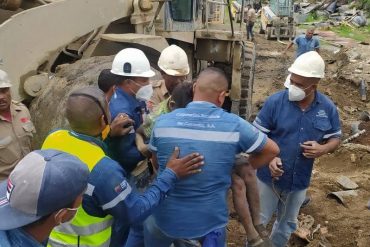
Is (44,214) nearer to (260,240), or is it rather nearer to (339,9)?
(260,240)

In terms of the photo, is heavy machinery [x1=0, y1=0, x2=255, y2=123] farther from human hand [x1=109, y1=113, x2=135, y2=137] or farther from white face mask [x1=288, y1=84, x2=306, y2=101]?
white face mask [x1=288, y1=84, x2=306, y2=101]

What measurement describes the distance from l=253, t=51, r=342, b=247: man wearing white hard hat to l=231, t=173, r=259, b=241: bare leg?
78 cm

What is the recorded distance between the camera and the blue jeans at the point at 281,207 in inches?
165

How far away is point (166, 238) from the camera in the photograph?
3.07 metres

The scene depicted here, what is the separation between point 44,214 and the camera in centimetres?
177

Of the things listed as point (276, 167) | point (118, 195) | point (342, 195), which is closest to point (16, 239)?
point (118, 195)

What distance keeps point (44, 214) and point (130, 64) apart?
2.32 meters

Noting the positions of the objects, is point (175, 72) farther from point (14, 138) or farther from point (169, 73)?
point (14, 138)

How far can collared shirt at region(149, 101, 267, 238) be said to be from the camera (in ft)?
9.12

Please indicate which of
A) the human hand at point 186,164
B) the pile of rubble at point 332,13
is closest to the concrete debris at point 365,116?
the human hand at point 186,164

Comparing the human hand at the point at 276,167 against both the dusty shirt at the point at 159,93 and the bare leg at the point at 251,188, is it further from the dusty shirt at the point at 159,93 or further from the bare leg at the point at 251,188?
the dusty shirt at the point at 159,93

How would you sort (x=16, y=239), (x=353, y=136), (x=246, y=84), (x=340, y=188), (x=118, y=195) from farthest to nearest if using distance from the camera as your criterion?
(x=353, y=136) < (x=246, y=84) < (x=340, y=188) < (x=118, y=195) < (x=16, y=239)

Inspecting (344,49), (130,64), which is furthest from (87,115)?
(344,49)

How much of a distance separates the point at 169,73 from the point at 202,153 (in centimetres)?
172
